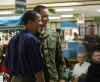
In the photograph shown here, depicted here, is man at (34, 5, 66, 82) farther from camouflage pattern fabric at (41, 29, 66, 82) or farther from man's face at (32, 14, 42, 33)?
man's face at (32, 14, 42, 33)

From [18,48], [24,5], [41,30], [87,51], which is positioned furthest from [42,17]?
[24,5]

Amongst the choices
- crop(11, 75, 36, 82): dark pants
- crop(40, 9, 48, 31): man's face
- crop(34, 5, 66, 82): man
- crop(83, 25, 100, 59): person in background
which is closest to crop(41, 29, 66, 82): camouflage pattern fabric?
crop(34, 5, 66, 82): man

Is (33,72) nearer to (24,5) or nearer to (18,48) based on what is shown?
(18,48)

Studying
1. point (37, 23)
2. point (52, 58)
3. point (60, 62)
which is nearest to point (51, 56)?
point (52, 58)

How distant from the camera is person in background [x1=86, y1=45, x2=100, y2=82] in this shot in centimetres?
174

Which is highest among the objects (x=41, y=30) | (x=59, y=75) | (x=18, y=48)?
(x=41, y=30)

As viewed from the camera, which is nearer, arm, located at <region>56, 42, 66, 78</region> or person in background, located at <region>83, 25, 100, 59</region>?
person in background, located at <region>83, 25, 100, 59</region>

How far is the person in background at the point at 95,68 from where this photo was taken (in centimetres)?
174

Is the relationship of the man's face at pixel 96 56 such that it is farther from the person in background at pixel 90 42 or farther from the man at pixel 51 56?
the man at pixel 51 56

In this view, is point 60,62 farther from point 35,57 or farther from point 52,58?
point 35,57

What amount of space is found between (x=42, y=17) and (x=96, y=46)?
871 millimetres

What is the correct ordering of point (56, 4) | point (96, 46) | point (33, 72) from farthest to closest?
point (56, 4) < point (33, 72) < point (96, 46)

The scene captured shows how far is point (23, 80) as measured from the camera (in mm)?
2193

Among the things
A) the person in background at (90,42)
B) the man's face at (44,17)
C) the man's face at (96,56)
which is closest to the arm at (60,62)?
the man's face at (44,17)
